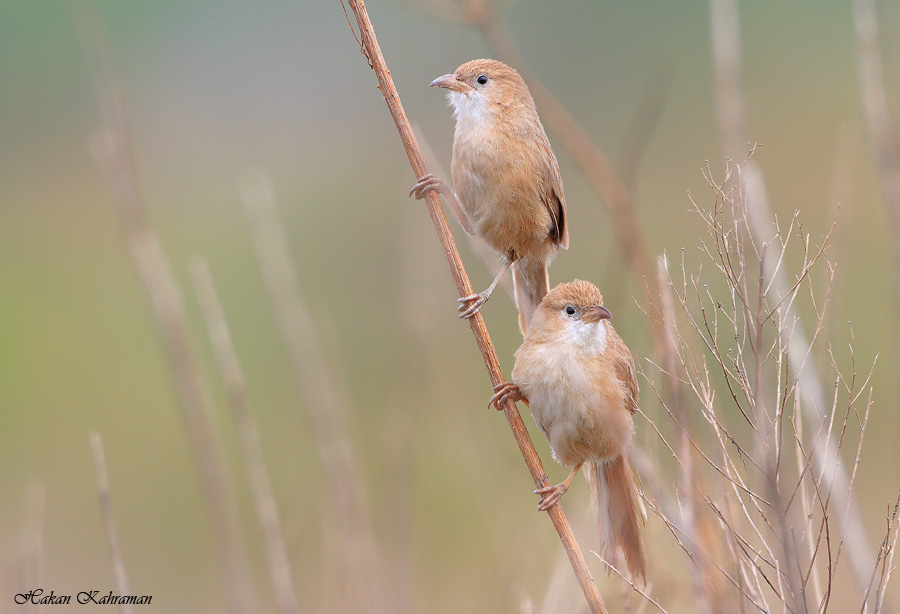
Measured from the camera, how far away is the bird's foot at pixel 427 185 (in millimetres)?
3088

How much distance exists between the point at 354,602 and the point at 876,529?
619 cm

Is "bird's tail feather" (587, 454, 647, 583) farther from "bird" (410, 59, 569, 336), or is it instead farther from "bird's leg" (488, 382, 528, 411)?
"bird" (410, 59, 569, 336)

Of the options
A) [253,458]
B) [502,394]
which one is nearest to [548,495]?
[502,394]

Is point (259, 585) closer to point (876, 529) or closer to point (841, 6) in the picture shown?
point (876, 529)

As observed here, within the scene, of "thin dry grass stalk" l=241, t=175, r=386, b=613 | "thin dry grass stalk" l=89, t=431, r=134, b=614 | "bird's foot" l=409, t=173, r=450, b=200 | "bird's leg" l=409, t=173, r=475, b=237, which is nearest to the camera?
"thin dry grass stalk" l=89, t=431, r=134, b=614

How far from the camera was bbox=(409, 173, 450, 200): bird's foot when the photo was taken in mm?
3088

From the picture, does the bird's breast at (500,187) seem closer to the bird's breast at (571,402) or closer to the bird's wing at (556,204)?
the bird's wing at (556,204)

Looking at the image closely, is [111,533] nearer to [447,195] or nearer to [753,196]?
[447,195]

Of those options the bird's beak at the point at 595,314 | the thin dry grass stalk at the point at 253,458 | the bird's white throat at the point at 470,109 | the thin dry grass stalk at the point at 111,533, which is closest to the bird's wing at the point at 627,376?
the bird's beak at the point at 595,314

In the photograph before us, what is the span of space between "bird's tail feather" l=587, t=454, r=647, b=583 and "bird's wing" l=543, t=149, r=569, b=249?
124 cm

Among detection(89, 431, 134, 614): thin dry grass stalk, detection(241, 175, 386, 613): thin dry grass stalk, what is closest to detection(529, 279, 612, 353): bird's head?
detection(241, 175, 386, 613): thin dry grass stalk

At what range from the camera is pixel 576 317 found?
3422 millimetres

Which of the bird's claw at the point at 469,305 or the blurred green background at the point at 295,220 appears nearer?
the bird's claw at the point at 469,305

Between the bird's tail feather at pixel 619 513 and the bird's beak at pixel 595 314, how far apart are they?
1.70 feet
